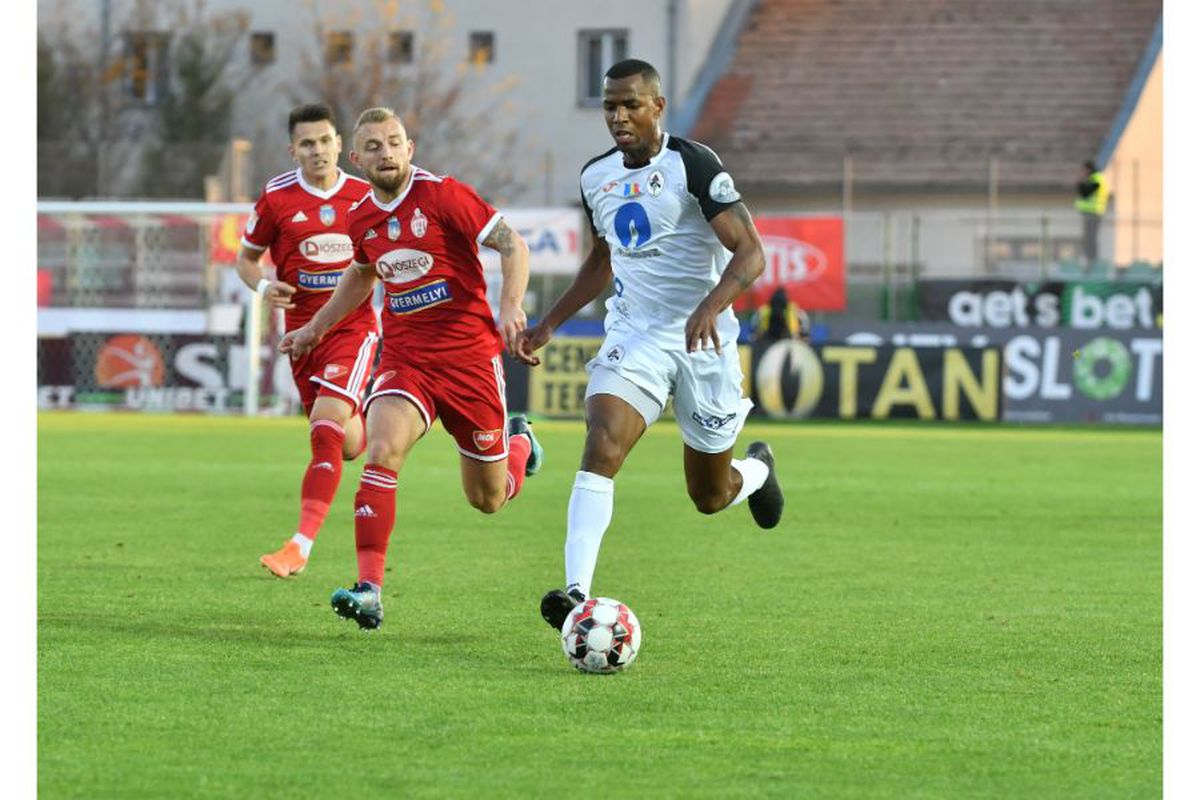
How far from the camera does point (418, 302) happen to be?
9.27 metres

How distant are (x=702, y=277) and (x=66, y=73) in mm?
39383

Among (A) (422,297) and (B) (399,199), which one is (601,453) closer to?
(A) (422,297)

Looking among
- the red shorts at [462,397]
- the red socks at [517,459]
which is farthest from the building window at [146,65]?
the red shorts at [462,397]

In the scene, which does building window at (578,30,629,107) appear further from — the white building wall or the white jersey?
the white jersey

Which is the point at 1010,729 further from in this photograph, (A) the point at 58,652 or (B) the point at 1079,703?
(A) the point at 58,652

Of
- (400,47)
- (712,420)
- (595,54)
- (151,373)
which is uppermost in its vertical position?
(400,47)

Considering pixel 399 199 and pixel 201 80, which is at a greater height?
pixel 201 80

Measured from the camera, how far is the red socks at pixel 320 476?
34.3 ft

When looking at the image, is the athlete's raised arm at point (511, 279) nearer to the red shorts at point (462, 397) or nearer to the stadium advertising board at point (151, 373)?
the red shorts at point (462, 397)

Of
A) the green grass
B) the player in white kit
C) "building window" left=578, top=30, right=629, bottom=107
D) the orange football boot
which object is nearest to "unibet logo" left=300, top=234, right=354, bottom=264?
the green grass

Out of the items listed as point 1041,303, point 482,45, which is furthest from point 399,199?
point 482,45

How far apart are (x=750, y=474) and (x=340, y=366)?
7.44ft

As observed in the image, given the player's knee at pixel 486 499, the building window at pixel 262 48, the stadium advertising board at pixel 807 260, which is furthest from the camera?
the building window at pixel 262 48

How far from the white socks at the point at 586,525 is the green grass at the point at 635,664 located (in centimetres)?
33
